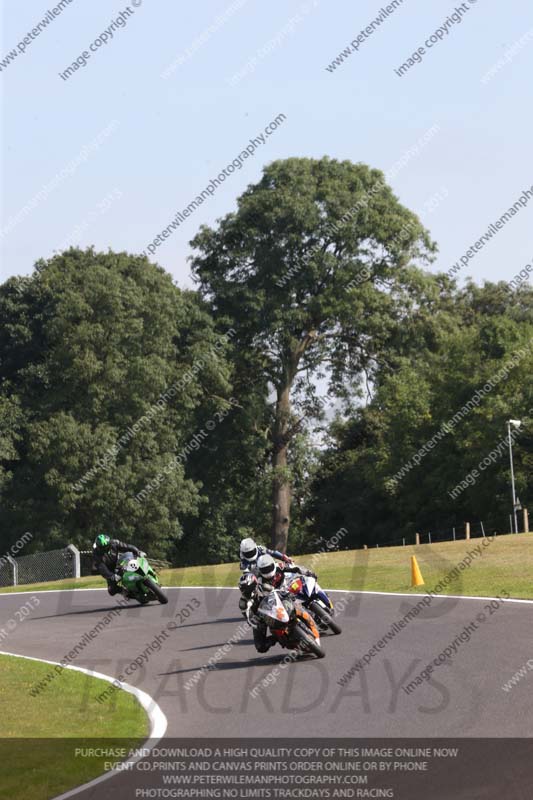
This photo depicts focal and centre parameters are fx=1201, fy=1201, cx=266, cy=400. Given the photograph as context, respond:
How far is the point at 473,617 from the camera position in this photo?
19.2m

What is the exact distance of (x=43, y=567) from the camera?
1673 inches

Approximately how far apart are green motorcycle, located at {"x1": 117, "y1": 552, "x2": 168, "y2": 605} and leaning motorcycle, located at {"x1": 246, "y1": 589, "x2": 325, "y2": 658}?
30.4 ft

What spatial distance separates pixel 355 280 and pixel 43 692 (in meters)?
43.4

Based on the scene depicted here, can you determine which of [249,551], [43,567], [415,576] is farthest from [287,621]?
[43,567]

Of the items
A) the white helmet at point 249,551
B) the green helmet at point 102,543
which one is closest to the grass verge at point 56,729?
the white helmet at point 249,551

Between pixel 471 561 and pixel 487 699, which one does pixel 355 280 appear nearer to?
pixel 471 561

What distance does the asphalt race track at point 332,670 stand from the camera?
37.0ft

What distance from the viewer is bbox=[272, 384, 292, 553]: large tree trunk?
185 feet

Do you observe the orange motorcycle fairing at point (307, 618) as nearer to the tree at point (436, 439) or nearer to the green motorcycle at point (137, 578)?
the green motorcycle at point (137, 578)

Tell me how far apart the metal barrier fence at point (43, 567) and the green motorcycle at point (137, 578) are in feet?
52.2

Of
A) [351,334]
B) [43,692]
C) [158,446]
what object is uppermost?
[351,334]
